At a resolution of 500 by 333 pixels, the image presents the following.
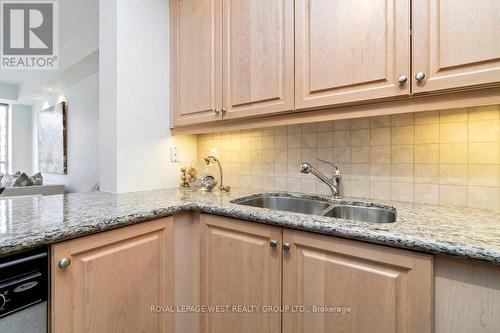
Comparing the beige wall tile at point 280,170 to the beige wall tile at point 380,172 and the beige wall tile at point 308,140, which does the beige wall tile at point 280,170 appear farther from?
the beige wall tile at point 380,172

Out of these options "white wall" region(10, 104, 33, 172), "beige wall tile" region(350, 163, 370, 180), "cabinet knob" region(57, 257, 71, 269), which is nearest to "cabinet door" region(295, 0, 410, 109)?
"beige wall tile" region(350, 163, 370, 180)

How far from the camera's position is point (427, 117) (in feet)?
3.91

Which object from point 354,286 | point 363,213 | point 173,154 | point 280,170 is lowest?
point 354,286

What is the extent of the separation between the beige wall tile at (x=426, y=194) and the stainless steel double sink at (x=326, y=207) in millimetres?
187

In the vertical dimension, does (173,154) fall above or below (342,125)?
below

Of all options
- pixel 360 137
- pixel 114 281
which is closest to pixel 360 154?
pixel 360 137

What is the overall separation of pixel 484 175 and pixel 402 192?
1.03ft

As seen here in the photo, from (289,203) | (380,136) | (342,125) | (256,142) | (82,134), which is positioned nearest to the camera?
(380,136)

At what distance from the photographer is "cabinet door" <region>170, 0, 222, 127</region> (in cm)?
152

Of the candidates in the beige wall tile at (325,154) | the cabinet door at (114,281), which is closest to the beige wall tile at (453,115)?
the beige wall tile at (325,154)

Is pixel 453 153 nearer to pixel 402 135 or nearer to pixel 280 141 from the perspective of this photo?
pixel 402 135

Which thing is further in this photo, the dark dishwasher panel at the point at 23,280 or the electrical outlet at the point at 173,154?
the electrical outlet at the point at 173,154

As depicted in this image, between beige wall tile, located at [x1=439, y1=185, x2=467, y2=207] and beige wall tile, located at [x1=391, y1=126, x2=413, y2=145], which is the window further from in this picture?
beige wall tile, located at [x1=439, y1=185, x2=467, y2=207]

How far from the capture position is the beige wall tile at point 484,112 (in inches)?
40.8
